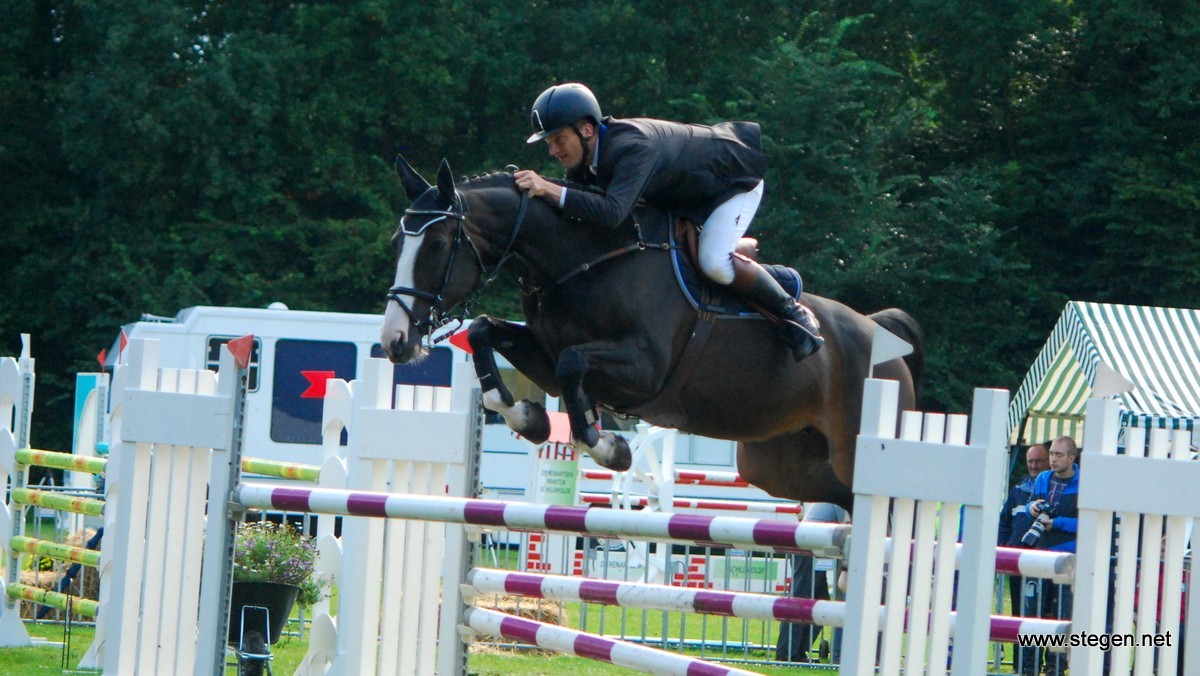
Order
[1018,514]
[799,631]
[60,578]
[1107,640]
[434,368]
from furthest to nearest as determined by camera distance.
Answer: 1. [434,368]
2. [60,578]
3. [799,631]
4. [1018,514]
5. [1107,640]

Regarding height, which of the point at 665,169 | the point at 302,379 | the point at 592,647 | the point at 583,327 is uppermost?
the point at 665,169

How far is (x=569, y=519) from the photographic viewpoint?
12.1ft

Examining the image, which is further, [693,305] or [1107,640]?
[693,305]

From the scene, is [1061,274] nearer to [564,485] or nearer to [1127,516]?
[564,485]

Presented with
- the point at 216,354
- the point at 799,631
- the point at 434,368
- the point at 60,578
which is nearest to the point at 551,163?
the point at 434,368

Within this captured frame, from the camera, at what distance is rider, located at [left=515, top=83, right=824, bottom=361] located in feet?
16.2

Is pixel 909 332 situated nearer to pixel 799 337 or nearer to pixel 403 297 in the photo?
pixel 799 337

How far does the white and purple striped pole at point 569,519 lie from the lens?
3363 mm

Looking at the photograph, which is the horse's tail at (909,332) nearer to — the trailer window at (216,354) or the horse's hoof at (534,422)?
the horse's hoof at (534,422)

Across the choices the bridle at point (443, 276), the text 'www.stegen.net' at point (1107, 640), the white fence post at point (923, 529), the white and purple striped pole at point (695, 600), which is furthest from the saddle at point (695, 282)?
the white fence post at point (923, 529)

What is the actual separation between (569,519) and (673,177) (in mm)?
1843

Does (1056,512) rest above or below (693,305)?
below

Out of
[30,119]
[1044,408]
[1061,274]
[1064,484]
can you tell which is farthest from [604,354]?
[30,119]

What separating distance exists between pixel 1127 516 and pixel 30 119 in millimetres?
22799
